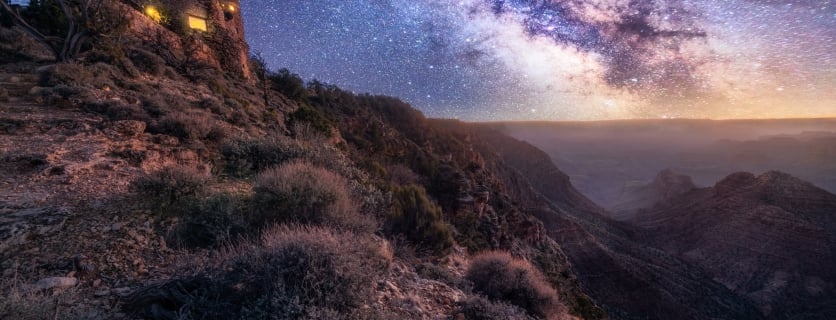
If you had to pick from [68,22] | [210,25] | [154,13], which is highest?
[210,25]

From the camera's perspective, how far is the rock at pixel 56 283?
2691mm

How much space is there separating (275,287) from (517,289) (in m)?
3.79

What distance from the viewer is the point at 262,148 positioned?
7336 mm

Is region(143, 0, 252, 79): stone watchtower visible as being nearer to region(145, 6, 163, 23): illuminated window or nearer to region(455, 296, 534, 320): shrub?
region(145, 6, 163, 23): illuminated window

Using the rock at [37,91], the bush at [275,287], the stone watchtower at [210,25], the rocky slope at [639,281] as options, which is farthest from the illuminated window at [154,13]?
the rocky slope at [639,281]

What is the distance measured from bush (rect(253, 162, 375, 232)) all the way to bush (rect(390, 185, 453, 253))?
7.32ft

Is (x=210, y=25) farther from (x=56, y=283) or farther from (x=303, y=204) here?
(x=56, y=283)

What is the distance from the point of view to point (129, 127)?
7.48 metres

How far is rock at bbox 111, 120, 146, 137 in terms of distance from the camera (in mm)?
7379

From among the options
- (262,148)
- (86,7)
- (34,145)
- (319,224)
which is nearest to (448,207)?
(262,148)

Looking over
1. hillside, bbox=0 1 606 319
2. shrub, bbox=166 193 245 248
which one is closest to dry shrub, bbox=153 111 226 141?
hillside, bbox=0 1 606 319

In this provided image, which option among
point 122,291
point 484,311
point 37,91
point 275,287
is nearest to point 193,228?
point 122,291

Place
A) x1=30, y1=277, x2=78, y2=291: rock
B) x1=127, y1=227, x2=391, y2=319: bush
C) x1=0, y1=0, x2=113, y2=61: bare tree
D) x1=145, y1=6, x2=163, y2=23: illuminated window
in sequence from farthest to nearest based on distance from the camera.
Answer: x1=145, y1=6, x2=163, y2=23: illuminated window → x1=0, y1=0, x2=113, y2=61: bare tree → x1=30, y1=277, x2=78, y2=291: rock → x1=127, y1=227, x2=391, y2=319: bush

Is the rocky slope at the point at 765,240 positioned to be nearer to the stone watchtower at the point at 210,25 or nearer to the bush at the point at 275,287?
the bush at the point at 275,287
